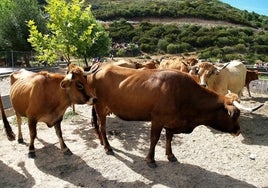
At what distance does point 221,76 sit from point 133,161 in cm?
535

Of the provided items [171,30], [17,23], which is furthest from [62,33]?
[171,30]

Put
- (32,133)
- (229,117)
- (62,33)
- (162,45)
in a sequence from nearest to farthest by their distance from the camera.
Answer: (229,117) < (32,133) < (62,33) < (162,45)

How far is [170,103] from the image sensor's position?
306 inches

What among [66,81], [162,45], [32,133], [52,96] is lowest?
[162,45]

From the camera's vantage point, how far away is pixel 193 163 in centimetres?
852

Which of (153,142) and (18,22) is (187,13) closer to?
(18,22)

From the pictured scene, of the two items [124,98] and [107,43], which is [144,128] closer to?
[124,98]

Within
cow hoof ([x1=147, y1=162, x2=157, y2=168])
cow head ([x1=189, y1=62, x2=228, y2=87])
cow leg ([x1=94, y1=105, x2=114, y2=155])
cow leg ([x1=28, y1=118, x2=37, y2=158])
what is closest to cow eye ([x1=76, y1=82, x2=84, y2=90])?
cow leg ([x1=94, y1=105, x2=114, y2=155])

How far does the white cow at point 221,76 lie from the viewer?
38.3 feet

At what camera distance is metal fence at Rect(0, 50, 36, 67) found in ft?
112

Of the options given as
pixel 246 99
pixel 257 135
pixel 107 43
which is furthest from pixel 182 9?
pixel 257 135

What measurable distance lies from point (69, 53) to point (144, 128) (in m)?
4.28

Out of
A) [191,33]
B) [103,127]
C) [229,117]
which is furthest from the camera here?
[191,33]

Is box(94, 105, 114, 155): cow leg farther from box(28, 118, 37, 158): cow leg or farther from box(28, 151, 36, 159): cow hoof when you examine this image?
box(28, 151, 36, 159): cow hoof
